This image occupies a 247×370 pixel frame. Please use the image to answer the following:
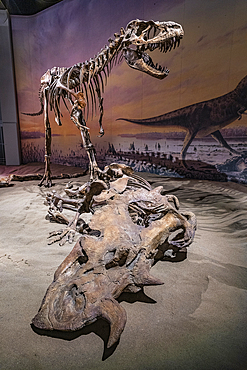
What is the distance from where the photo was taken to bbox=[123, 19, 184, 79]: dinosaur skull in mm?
3627

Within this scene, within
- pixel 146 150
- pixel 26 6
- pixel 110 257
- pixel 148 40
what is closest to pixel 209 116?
pixel 146 150

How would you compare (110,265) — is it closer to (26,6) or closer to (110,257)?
(110,257)

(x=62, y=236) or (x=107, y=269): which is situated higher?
(x=107, y=269)

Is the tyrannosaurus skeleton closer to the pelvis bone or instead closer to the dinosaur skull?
the dinosaur skull

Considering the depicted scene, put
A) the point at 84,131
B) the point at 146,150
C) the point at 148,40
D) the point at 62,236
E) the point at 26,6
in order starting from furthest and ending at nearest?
the point at 26,6 → the point at 146,150 → the point at 84,131 → the point at 148,40 → the point at 62,236

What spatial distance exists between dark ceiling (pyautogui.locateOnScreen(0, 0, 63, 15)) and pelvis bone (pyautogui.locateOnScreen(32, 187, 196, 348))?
10396mm

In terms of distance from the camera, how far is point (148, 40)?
376 centimetres

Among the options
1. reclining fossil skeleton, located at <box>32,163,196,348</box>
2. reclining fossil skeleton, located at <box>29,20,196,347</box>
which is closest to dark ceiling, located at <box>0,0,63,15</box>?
reclining fossil skeleton, located at <box>29,20,196,347</box>

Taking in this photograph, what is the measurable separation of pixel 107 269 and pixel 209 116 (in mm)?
5980

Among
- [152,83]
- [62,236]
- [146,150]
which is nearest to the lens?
[62,236]

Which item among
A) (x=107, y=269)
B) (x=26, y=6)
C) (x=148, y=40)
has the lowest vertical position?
(x=107, y=269)

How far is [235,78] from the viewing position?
5770 mm

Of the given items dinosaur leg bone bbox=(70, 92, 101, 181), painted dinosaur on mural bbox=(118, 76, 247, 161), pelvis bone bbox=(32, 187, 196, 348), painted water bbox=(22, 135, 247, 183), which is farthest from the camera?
painted water bbox=(22, 135, 247, 183)

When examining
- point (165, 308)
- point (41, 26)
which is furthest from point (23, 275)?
point (41, 26)
